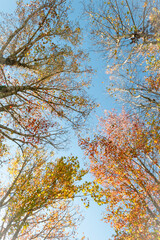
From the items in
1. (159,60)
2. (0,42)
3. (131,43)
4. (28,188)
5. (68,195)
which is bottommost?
(68,195)

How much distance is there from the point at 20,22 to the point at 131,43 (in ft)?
17.3

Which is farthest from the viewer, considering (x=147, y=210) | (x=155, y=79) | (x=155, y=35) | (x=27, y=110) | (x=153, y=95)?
(x=27, y=110)

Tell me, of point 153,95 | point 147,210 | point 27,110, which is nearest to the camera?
point 153,95

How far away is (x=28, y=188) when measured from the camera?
6.16 meters

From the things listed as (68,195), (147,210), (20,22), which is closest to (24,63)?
(20,22)

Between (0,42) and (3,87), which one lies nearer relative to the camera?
(3,87)

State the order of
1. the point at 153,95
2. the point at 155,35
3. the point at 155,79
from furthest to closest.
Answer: the point at 155,79 → the point at 153,95 → the point at 155,35

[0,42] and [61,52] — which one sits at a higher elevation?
[0,42]

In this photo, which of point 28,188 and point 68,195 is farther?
point 28,188

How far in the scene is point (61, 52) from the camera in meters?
7.42

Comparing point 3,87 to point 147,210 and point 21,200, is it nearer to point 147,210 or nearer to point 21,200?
point 21,200

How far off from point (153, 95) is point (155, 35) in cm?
220

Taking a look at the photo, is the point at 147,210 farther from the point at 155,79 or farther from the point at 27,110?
the point at 27,110

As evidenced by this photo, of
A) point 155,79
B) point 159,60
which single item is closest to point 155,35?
point 159,60
